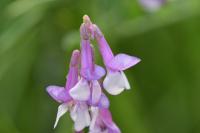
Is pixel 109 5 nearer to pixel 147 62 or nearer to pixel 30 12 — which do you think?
pixel 30 12

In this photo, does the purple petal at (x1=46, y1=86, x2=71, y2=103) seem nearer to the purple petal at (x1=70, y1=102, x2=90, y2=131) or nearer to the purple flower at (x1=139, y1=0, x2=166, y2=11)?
the purple petal at (x1=70, y1=102, x2=90, y2=131)

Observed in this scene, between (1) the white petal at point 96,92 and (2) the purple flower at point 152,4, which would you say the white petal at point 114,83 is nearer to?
(1) the white petal at point 96,92

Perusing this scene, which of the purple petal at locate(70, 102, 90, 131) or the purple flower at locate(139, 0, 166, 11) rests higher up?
the purple flower at locate(139, 0, 166, 11)

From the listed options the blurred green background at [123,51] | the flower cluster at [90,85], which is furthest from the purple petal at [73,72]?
the blurred green background at [123,51]

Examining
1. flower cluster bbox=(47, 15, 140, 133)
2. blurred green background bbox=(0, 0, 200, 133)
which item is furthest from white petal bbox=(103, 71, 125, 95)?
blurred green background bbox=(0, 0, 200, 133)

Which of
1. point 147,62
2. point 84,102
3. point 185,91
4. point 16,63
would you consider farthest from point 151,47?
point 84,102

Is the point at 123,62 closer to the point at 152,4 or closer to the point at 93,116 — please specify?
the point at 93,116
